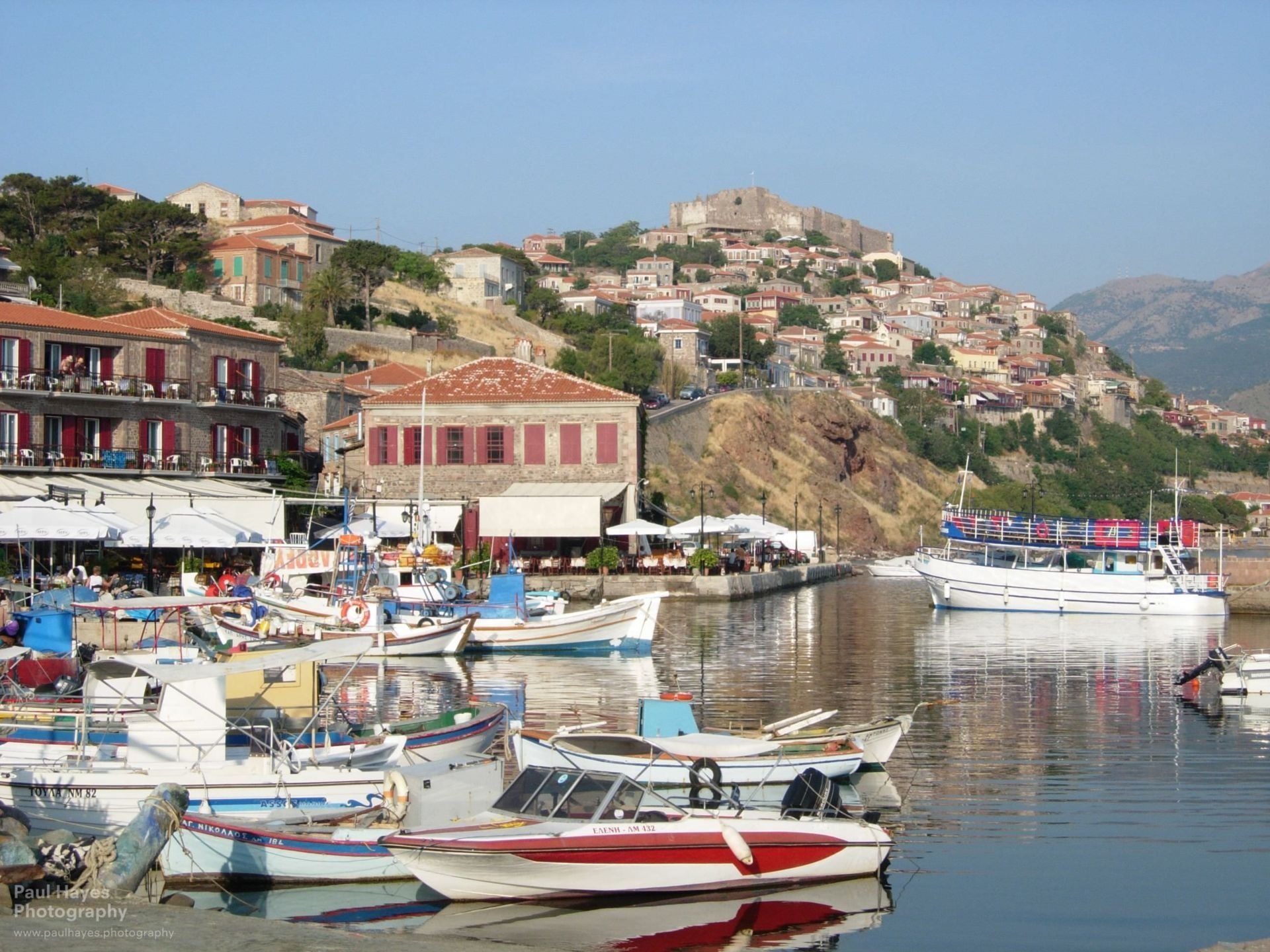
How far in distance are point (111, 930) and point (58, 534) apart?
22418 millimetres

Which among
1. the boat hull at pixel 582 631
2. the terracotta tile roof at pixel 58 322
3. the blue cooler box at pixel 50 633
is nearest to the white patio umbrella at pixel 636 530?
the boat hull at pixel 582 631

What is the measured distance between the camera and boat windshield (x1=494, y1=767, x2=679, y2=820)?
13.1m

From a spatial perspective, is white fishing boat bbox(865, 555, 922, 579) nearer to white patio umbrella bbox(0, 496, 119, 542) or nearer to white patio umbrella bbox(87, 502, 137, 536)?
white patio umbrella bbox(87, 502, 137, 536)

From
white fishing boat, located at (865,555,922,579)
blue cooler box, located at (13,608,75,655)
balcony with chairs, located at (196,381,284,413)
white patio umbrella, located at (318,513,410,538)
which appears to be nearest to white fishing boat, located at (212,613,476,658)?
blue cooler box, located at (13,608,75,655)

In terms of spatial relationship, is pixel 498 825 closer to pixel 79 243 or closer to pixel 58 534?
Result: pixel 58 534

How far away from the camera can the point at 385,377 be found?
2571 inches

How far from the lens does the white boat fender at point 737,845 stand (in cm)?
1311

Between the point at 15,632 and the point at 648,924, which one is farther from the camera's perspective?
the point at 15,632

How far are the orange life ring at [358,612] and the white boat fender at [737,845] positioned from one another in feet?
61.8

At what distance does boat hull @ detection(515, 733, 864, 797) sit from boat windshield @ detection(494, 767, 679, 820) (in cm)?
85

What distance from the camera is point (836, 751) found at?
16203 millimetres

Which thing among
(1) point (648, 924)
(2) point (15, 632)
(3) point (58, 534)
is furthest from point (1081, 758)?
(3) point (58, 534)

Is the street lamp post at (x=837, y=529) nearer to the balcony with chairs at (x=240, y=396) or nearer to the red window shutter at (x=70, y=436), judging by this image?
the balcony with chairs at (x=240, y=396)

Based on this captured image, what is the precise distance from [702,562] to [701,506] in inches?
346
